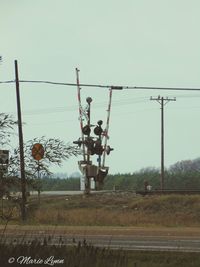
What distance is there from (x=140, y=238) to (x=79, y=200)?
2061 centimetres

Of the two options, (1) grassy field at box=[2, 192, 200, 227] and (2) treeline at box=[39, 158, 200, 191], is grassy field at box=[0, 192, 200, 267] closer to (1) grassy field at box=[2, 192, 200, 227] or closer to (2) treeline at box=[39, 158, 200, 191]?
(1) grassy field at box=[2, 192, 200, 227]

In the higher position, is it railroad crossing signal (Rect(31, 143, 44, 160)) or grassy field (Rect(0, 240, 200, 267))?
railroad crossing signal (Rect(31, 143, 44, 160))

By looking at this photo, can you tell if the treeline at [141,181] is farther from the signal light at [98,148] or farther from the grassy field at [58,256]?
the grassy field at [58,256]

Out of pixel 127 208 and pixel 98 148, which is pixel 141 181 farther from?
pixel 98 148

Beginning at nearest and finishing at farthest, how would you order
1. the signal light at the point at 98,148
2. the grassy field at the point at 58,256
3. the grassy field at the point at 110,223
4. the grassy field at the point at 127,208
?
the grassy field at the point at 58,256 → the grassy field at the point at 110,223 → the grassy field at the point at 127,208 → the signal light at the point at 98,148

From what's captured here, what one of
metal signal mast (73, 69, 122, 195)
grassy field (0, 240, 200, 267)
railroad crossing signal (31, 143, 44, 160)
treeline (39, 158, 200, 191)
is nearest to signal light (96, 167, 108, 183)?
metal signal mast (73, 69, 122, 195)

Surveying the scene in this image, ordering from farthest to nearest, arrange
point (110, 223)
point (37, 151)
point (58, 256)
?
point (110, 223), point (37, 151), point (58, 256)

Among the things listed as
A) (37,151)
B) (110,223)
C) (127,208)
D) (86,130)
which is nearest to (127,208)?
(127,208)

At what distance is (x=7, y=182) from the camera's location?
8805mm

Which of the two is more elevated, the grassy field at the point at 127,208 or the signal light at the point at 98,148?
the signal light at the point at 98,148

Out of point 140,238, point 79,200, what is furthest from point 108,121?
point 140,238

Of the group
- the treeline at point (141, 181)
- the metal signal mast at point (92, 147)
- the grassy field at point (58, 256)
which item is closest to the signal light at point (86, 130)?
the metal signal mast at point (92, 147)

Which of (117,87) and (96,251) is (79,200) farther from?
(96,251)

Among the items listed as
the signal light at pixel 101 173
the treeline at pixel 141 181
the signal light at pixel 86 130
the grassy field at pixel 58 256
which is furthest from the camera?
the treeline at pixel 141 181
